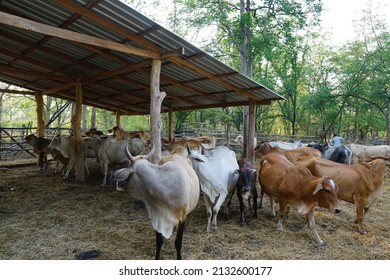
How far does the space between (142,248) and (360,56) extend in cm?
2238

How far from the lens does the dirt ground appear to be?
4.20 metres

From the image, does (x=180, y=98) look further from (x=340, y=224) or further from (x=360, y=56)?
(x=360, y=56)

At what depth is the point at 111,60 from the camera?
7582 mm

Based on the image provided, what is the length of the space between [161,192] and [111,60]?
16.6ft

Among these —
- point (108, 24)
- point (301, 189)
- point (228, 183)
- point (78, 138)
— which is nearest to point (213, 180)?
point (228, 183)

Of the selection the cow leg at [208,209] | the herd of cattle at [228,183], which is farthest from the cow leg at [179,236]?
the cow leg at [208,209]

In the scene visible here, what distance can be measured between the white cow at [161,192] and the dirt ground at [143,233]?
0.59 meters

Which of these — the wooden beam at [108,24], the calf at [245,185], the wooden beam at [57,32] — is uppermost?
the wooden beam at [108,24]

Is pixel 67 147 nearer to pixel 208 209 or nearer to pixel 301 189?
pixel 208 209

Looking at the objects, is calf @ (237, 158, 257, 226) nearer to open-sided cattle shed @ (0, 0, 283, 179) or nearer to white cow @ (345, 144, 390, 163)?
open-sided cattle shed @ (0, 0, 283, 179)

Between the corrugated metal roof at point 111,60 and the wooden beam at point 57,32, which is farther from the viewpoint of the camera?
the corrugated metal roof at point 111,60

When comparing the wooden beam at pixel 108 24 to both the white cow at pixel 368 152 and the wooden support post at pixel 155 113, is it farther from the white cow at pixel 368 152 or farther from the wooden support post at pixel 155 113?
the white cow at pixel 368 152

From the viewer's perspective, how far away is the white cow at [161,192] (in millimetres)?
3658

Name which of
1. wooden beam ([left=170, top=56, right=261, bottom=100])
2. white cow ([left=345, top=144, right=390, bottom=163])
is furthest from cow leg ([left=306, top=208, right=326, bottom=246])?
white cow ([left=345, top=144, right=390, bottom=163])
